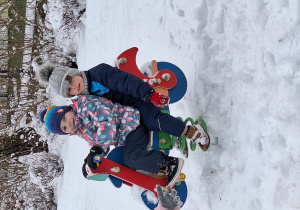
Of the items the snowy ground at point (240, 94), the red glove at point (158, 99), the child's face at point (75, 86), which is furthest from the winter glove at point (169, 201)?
the child's face at point (75, 86)

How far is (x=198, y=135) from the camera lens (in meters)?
2.16

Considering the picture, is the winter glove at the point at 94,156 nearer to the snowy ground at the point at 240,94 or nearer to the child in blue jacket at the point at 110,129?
the child in blue jacket at the point at 110,129

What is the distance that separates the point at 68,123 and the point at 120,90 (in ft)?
1.44

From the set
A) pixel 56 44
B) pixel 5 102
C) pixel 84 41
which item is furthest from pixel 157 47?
pixel 5 102

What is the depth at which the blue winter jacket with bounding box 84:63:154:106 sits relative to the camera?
6.65 ft

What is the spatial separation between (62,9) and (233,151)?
466 cm

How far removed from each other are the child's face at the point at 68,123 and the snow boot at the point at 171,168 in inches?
28.9

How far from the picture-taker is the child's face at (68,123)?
2068 millimetres

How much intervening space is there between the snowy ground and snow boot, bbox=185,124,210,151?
12 cm

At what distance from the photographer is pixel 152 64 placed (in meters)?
2.51

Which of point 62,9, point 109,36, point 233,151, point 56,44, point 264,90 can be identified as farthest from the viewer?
point 56,44

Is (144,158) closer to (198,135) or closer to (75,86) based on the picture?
(198,135)

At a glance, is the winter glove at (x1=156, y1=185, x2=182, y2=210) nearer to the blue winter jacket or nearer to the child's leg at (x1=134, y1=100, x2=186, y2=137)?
the child's leg at (x1=134, y1=100, x2=186, y2=137)

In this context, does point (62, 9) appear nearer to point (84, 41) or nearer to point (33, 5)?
point (84, 41)
